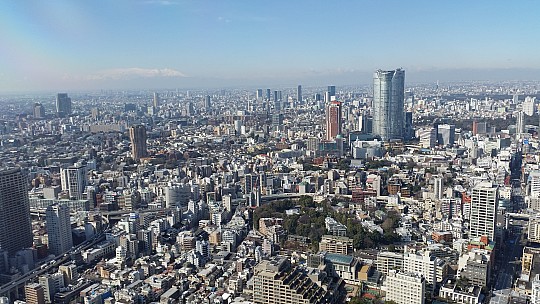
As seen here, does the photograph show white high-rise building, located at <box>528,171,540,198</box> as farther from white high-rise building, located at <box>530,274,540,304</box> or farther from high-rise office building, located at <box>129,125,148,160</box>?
high-rise office building, located at <box>129,125,148,160</box>

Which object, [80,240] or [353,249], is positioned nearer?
[353,249]

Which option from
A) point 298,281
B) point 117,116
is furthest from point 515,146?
point 117,116

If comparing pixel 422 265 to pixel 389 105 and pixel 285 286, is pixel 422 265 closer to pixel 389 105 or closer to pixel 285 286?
pixel 285 286

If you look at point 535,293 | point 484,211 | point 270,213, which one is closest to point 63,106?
point 270,213

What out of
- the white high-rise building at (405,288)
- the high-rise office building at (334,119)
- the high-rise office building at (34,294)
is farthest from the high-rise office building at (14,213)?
the high-rise office building at (334,119)

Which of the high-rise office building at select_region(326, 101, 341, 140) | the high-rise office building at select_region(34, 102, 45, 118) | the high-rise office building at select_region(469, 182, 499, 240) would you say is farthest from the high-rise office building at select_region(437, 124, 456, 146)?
the high-rise office building at select_region(34, 102, 45, 118)

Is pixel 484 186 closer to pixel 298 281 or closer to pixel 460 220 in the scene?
pixel 460 220

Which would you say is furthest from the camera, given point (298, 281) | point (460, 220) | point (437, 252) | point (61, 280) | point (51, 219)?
point (460, 220)

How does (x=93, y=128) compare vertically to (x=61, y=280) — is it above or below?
above
